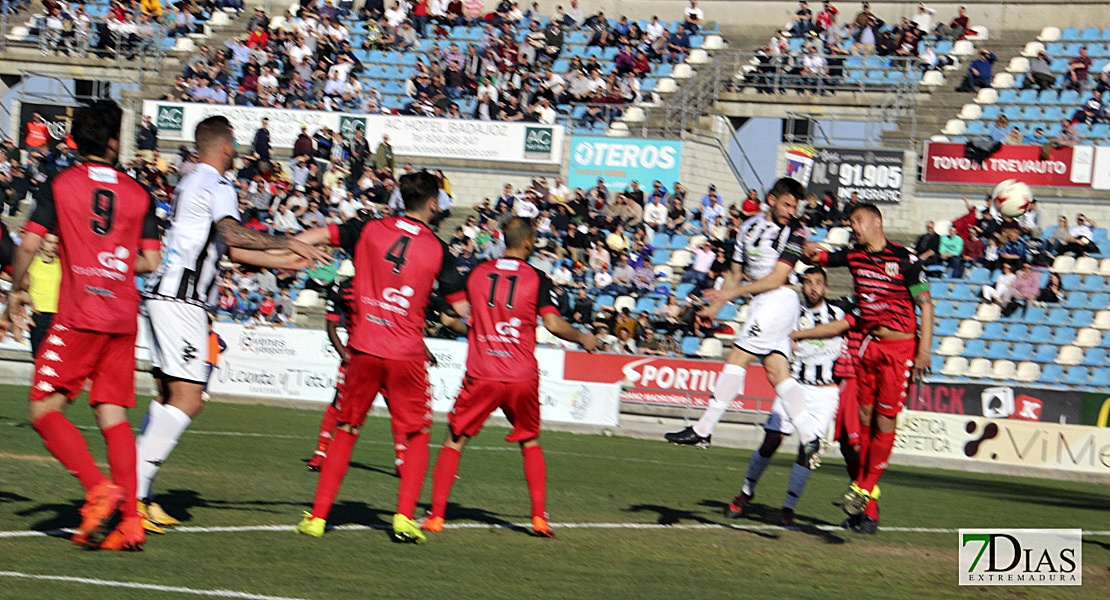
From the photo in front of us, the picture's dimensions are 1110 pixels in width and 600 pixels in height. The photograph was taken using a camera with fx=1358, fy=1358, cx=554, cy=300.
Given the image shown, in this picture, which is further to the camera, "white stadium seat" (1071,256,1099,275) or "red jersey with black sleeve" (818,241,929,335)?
"white stadium seat" (1071,256,1099,275)

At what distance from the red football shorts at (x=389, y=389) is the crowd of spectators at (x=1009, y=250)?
2051 cm

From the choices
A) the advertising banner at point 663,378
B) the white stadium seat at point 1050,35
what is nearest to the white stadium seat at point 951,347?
the advertising banner at point 663,378

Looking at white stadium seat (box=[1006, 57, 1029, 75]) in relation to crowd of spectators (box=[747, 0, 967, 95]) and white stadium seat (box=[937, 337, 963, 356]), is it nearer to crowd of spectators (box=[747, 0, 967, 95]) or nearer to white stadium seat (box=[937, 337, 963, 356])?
crowd of spectators (box=[747, 0, 967, 95])

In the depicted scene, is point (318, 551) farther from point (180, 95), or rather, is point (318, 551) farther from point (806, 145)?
point (180, 95)

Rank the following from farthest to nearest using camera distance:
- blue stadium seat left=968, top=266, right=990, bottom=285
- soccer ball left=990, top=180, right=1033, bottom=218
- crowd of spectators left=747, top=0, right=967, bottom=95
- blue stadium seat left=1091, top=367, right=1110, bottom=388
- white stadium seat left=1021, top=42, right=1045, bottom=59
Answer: crowd of spectators left=747, top=0, right=967, bottom=95, white stadium seat left=1021, top=42, right=1045, bottom=59, blue stadium seat left=968, top=266, right=990, bottom=285, blue stadium seat left=1091, top=367, right=1110, bottom=388, soccer ball left=990, top=180, right=1033, bottom=218

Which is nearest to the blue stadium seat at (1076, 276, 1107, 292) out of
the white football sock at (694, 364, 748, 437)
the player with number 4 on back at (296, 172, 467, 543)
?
the white football sock at (694, 364, 748, 437)

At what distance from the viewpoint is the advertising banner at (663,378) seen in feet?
79.1

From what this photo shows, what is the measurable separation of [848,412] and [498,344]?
165 inches

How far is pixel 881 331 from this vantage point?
36.7ft

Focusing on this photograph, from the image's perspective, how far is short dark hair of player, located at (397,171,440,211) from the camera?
8.94 meters

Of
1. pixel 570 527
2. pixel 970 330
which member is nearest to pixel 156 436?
pixel 570 527

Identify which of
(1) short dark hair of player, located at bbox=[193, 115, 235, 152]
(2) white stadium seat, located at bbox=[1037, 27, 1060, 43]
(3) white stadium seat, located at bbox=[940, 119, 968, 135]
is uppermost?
(2) white stadium seat, located at bbox=[1037, 27, 1060, 43]

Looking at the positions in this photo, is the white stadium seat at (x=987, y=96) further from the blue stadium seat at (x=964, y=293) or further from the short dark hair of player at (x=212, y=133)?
the short dark hair of player at (x=212, y=133)

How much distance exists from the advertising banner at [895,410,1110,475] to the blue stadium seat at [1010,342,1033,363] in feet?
13.2
